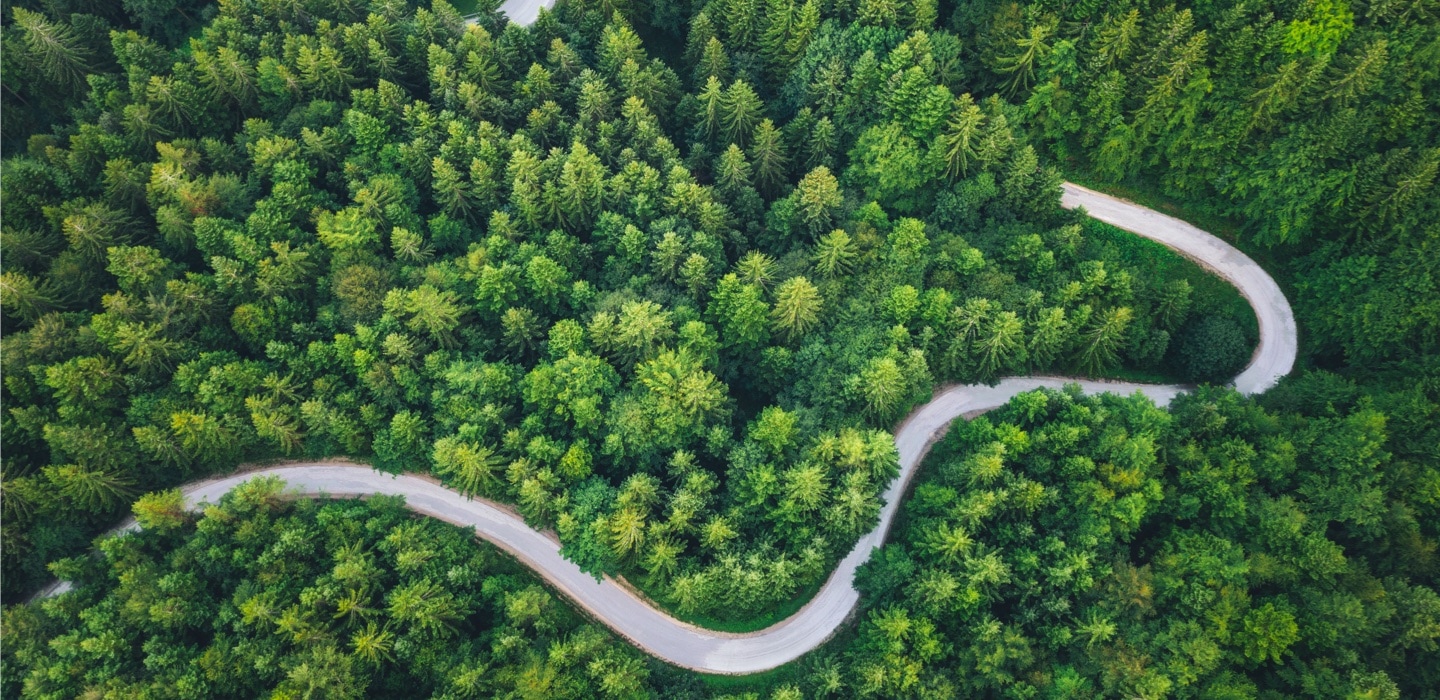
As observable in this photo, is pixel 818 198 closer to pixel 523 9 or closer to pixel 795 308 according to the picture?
pixel 795 308

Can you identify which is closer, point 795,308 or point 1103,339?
point 795,308

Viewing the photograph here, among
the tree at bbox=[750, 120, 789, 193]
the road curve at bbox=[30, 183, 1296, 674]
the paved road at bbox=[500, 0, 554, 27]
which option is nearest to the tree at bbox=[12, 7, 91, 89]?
the paved road at bbox=[500, 0, 554, 27]

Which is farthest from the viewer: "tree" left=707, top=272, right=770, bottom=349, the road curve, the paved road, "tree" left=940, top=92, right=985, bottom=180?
the paved road

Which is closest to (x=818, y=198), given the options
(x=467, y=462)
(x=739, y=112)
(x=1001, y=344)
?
(x=739, y=112)

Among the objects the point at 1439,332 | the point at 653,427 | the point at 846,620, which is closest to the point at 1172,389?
the point at 1439,332

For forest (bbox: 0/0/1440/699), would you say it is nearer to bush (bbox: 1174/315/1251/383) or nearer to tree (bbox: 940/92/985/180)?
tree (bbox: 940/92/985/180)
